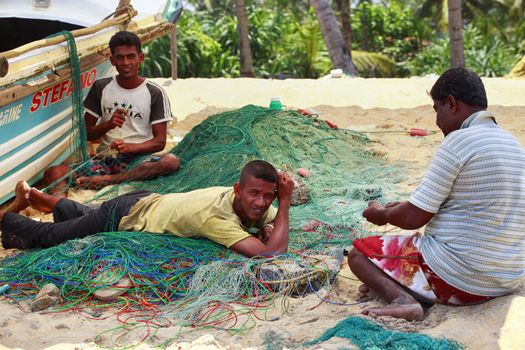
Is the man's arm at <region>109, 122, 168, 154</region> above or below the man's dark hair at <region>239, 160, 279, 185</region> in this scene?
below

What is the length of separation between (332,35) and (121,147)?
8045 millimetres

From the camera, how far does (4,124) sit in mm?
5551

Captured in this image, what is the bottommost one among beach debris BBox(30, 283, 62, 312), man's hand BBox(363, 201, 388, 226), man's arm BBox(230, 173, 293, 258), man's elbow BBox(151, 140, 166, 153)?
man's elbow BBox(151, 140, 166, 153)

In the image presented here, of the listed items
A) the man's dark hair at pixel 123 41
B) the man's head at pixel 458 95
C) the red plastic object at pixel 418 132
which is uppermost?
the man's head at pixel 458 95

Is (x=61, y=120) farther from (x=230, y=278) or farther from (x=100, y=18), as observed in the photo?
(x=230, y=278)

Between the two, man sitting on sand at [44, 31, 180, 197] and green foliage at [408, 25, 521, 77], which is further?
green foliage at [408, 25, 521, 77]

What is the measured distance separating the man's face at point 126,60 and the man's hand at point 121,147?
603 millimetres

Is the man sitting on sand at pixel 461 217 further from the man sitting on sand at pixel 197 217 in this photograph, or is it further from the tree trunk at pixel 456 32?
the tree trunk at pixel 456 32

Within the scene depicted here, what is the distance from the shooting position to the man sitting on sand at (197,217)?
420 centimetres

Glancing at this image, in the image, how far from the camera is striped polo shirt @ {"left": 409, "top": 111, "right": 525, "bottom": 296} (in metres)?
3.40

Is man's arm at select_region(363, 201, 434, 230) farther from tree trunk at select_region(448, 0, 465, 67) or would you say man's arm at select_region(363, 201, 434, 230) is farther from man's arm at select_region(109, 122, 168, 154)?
tree trunk at select_region(448, 0, 465, 67)

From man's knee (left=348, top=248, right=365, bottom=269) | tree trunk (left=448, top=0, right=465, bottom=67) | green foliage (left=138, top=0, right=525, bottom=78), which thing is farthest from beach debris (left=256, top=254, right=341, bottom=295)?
green foliage (left=138, top=0, right=525, bottom=78)

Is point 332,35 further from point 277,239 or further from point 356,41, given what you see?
point 356,41

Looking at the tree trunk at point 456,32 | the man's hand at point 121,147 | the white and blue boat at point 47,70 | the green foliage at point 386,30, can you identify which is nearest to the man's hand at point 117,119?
the man's hand at point 121,147
